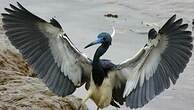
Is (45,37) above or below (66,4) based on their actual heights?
above

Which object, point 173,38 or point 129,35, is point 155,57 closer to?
point 173,38

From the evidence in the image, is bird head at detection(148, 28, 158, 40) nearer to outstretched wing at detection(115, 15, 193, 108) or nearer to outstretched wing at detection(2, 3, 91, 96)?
outstretched wing at detection(115, 15, 193, 108)

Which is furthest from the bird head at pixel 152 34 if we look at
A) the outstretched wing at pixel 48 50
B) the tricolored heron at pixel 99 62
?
the outstretched wing at pixel 48 50

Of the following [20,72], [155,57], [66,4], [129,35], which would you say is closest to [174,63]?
[155,57]

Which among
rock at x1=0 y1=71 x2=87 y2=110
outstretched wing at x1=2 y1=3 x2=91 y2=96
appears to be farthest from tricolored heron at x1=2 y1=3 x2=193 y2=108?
rock at x1=0 y1=71 x2=87 y2=110

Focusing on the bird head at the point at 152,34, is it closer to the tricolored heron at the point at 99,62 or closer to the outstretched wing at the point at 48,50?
the tricolored heron at the point at 99,62

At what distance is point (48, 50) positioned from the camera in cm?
548

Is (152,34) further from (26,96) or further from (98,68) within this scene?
(26,96)

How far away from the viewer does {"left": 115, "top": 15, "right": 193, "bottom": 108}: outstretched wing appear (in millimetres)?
5066

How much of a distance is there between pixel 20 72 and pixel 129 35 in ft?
12.0

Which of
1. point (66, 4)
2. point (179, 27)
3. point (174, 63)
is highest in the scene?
point (179, 27)

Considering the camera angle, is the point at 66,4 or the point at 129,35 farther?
the point at 66,4

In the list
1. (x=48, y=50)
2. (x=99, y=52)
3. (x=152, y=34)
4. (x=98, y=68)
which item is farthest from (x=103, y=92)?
(x=152, y=34)

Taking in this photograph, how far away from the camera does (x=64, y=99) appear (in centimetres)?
575
